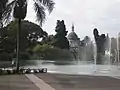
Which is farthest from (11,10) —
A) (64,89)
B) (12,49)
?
(12,49)

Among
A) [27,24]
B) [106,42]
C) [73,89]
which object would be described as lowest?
[73,89]

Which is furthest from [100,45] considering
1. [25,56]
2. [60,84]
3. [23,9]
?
[60,84]

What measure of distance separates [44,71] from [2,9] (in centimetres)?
763

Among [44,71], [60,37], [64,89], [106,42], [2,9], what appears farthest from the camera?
[60,37]

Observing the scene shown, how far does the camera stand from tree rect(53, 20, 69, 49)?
67250mm

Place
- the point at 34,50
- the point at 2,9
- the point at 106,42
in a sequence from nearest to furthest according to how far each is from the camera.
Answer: the point at 2,9, the point at 34,50, the point at 106,42

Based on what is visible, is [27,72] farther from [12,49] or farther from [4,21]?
[12,49]

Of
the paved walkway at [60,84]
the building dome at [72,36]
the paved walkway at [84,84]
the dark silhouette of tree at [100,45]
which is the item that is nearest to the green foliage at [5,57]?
the dark silhouette of tree at [100,45]

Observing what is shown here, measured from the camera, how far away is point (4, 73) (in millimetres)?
27156

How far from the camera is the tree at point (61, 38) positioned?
67.2 meters

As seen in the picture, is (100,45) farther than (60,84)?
Yes

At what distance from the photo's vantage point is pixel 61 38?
69750mm

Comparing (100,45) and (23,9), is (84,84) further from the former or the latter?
(100,45)

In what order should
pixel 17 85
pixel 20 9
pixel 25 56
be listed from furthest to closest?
1. pixel 25 56
2. pixel 20 9
3. pixel 17 85
